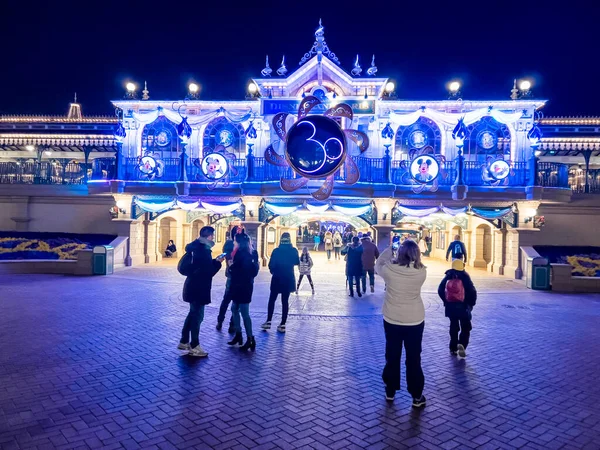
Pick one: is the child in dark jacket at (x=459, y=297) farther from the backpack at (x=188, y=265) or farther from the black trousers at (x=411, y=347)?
the backpack at (x=188, y=265)

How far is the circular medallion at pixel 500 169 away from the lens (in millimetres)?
19531

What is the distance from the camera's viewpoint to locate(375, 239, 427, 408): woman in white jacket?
518 cm

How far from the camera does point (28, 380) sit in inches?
232

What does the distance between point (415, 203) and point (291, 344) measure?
14108mm

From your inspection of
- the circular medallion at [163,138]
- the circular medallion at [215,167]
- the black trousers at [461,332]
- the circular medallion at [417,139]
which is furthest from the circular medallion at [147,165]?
the black trousers at [461,332]

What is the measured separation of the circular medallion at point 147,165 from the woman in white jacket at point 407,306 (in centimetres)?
1768

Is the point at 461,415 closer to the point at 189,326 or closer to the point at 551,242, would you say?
the point at 189,326

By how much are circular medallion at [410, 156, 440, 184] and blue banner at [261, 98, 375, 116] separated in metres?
3.66

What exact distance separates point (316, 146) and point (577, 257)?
11850 mm

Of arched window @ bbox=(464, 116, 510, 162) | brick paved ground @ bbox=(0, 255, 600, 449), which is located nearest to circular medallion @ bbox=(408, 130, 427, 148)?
arched window @ bbox=(464, 116, 510, 162)

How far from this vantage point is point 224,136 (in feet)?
76.4

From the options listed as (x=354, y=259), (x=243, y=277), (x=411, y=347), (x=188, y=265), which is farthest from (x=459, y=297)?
(x=354, y=259)

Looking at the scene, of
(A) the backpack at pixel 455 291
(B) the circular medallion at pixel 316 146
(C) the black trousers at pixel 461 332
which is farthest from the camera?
(B) the circular medallion at pixel 316 146

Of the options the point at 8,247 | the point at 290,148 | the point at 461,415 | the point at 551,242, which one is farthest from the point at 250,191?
the point at 461,415
